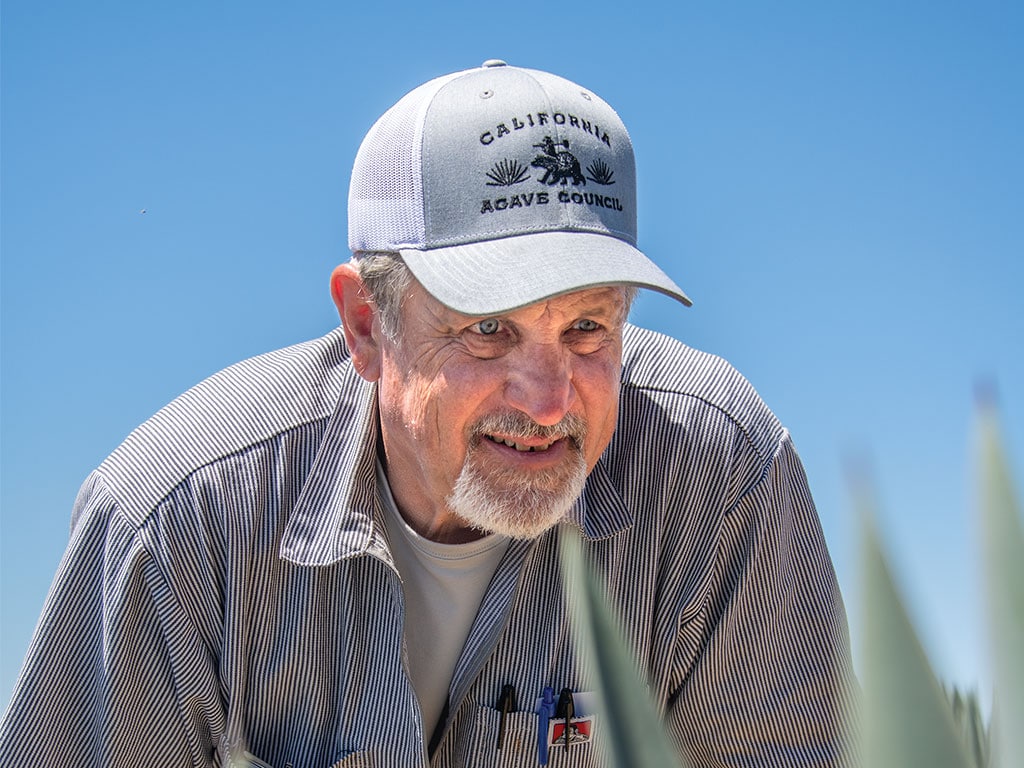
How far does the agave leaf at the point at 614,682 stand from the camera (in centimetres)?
67

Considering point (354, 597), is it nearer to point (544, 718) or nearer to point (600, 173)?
point (544, 718)

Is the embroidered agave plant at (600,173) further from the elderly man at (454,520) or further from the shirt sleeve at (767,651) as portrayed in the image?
the shirt sleeve at (767,651)

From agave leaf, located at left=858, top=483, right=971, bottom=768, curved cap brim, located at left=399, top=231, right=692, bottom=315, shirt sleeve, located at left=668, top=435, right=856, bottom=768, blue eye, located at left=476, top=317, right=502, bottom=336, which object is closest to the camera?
agave leaf, located at left=858, top=483, right=971, bottom=768

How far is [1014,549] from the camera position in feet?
2.11

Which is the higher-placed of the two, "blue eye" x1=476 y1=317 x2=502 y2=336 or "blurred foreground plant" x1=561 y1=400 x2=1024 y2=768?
"blue eye" x1=476 y1=317 x2=502 y2=336

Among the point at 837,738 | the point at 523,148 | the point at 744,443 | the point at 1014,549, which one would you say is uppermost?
the point at 523,148

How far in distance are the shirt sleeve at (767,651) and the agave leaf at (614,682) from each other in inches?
88.3

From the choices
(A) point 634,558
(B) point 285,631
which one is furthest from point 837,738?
(B) point 285,631

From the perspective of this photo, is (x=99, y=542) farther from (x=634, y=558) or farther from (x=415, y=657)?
(x=634, y=558)

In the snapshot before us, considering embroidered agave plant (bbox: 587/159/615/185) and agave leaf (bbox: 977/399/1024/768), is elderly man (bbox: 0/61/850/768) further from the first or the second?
agave leaf (bbox: 977/399/1024/768)

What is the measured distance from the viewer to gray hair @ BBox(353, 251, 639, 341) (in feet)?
8.79

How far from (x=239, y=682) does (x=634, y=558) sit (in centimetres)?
93

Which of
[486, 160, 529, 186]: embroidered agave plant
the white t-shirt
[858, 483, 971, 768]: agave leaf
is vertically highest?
[486, 160, 529, 186]: embroidered agave plant

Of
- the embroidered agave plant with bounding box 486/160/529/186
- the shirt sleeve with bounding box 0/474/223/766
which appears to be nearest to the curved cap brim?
the embroidered agave plant with bounding box 486/160/529/186
